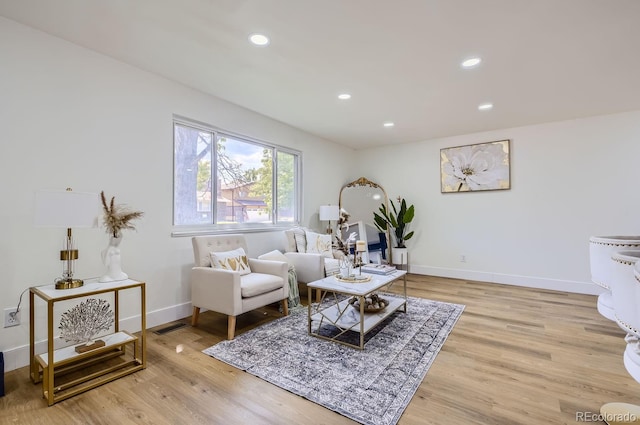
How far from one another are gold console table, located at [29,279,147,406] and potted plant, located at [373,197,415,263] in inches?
167

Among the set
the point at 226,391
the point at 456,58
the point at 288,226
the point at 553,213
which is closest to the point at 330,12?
the point at 456,58

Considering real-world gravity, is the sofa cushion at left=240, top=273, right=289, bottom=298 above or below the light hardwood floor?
above

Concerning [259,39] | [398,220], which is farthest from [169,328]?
[398,220]

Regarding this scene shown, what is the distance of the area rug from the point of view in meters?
1.76

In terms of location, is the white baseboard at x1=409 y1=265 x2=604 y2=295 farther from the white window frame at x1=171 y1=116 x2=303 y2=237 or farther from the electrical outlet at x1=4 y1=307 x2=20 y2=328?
the electrical outlet at x1=4 y1=307 x2=20 y2=328

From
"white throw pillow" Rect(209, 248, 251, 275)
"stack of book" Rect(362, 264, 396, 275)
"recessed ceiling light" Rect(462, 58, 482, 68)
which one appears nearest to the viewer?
"recessed ceiling light" Rect(462, 58, 482, 68)

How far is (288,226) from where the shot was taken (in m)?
4.62

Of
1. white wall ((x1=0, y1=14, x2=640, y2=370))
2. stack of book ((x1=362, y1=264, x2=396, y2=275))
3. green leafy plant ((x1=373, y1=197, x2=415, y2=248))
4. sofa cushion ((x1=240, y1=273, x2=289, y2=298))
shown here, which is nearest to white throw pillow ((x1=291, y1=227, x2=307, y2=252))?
white wall ((x1=0, y1=14, x2=640, y2=370))

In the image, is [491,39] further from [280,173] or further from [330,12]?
[280,173]

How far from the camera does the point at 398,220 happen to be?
5.44 meters

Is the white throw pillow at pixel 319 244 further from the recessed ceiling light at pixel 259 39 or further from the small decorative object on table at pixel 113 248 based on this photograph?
the recessed ceiling light at pixel 259 39

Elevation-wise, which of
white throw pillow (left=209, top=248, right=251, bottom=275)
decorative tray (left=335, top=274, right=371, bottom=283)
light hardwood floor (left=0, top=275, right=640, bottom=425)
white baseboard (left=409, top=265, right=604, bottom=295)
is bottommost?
light hardwood floor (left=0, top=275, right=640, bottom=425)

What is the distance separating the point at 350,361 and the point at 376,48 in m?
2.47

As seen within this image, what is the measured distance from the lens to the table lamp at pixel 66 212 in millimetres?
1830
